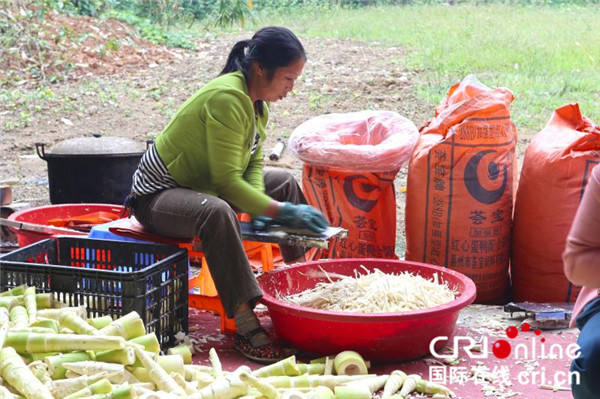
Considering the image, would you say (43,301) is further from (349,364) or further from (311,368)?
(349,364)

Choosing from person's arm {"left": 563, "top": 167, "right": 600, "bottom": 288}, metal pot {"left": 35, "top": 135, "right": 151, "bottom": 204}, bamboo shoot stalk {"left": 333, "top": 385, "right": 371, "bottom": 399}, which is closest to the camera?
person's arm {"left": 563, "top": 167, "right": 600, "bottom": 288}

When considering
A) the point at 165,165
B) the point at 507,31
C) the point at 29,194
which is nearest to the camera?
the point at 165,165

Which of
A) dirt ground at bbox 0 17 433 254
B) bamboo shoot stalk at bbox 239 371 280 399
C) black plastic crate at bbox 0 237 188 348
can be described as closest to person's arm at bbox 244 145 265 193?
black plastic crate at bbox 0 237 188 348

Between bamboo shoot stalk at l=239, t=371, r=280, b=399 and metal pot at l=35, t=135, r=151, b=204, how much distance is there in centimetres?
218

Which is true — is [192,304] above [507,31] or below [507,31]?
below

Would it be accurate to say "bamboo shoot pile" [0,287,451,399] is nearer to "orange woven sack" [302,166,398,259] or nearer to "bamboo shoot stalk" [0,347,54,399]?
"bamboo shoot stalk" [0,347,54,399]

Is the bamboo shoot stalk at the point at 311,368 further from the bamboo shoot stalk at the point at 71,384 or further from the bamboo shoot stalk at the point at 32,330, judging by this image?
the bamboo shoot stalk at the point at 32,330

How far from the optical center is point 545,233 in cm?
370

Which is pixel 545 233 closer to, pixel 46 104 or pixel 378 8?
pixel 46 104

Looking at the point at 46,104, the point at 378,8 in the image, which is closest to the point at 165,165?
the point at 46,104

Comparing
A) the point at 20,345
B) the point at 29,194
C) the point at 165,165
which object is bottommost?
the point at 29,194

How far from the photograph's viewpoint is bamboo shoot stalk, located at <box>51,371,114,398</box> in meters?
2.31

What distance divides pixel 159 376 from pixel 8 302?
26.3 inches

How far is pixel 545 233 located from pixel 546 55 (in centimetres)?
602
